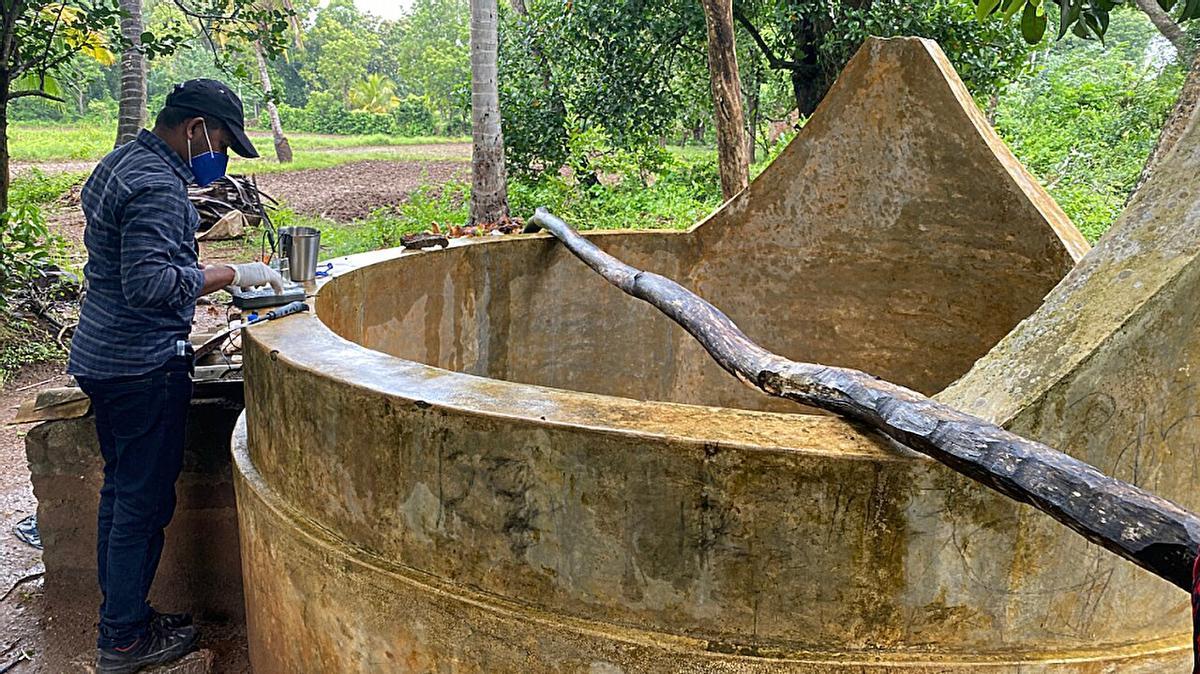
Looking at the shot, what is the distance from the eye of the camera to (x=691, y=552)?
2.07 metres

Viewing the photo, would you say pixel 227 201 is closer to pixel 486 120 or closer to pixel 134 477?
pixel 486 120

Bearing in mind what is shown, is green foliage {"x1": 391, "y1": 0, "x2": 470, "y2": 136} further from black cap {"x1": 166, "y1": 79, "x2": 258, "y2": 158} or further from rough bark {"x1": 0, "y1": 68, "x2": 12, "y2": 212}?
black cap {"x1": 166, "y1": 79, "x2": 258, "y2": 158}

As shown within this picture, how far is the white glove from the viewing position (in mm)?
3367

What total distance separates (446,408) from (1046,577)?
1.41 m

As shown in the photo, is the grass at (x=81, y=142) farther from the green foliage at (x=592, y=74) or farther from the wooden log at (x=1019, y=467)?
the wooden log at (x=1019, y=467)

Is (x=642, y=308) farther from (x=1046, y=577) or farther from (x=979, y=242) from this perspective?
(x=1046, y=577)

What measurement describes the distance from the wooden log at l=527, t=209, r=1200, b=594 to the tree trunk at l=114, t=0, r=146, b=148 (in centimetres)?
920

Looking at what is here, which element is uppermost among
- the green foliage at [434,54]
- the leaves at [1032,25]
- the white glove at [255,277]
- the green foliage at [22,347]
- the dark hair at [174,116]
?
the green foliage at [434,54]

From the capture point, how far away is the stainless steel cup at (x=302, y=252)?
3648mm

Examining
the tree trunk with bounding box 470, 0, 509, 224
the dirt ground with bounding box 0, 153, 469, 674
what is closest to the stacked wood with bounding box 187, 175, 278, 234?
the dirt ground with bounding box 0, 153, 469, 674

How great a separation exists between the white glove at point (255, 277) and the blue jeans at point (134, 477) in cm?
34

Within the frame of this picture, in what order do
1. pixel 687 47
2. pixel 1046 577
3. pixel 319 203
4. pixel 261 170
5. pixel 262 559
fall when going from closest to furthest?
pixel 1046 577 → pixel 262 559 → pixel 687 47 → pixel 319 203 → pixel 261 170

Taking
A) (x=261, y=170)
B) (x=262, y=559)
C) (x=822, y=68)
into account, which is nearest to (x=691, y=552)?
(x=262, y=559)

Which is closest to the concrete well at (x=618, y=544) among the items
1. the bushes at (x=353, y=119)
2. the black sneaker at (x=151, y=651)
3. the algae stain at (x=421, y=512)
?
the algae stain at (x=421, y=512)
